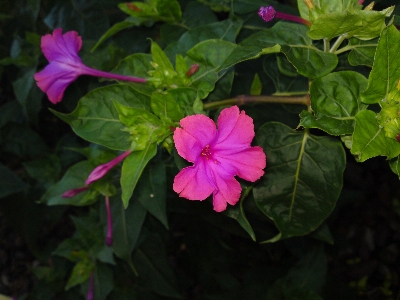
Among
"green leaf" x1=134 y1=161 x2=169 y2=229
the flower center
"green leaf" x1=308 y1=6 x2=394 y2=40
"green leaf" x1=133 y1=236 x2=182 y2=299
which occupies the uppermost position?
"green leaf" x1=308 y1=6 x2=394 y2=40

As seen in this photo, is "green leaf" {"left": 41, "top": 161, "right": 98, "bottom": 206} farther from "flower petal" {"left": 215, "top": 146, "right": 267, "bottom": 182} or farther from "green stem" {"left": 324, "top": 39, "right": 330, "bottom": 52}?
"green stem" {"left": 324, "top": 39, "right": 330, "bottom": 52}

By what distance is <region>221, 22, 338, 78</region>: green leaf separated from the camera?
1.05 meters

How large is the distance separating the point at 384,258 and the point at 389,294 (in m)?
0.21

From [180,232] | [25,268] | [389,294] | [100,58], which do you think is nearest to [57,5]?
[100,58]

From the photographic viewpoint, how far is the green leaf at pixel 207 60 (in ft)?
4.20

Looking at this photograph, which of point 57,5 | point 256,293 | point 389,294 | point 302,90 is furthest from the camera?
point 389,294

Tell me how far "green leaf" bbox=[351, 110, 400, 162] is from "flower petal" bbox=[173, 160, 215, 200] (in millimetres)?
339

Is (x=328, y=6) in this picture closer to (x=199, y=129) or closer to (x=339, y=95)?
(x=339, y=95)

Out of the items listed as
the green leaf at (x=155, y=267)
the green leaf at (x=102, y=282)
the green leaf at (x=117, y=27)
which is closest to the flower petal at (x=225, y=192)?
the green leaf at (x=117, y=27)

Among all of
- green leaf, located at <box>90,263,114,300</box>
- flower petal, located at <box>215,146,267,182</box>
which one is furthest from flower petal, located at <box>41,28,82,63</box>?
green leaf, located at <box>90,263,114,300</box>

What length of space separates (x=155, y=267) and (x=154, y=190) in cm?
80

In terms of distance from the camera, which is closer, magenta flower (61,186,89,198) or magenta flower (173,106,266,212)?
magenta flower (173,106,266,212)

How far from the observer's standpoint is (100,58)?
1775 mm

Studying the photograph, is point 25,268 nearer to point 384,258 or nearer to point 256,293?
point 256,293
